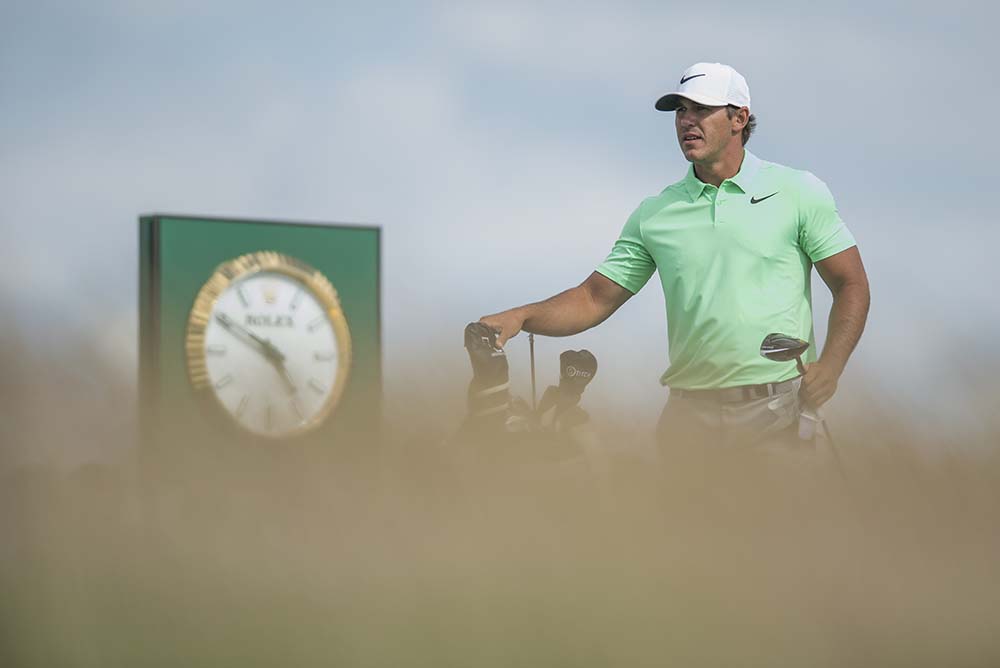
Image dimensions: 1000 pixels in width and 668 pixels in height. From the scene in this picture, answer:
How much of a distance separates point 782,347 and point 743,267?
32 centimetres

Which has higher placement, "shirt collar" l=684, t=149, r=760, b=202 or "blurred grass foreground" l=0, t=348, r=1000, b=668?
"shirt collar" l=684, t=149, r=760, b=202

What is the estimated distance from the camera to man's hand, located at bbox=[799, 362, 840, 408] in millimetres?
2471

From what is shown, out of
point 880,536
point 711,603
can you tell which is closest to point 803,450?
point 880,536

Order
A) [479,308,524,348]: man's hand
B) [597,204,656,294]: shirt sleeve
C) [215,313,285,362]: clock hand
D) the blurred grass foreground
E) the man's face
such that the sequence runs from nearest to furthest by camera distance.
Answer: the blurred grass foreground
[479,308,524,348]: man's hand
the man's face
[597,204,656,294]: shirt sleeve
[215,313,285,362]: clock hand

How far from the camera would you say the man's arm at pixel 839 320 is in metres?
2.48

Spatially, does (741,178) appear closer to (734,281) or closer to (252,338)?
(734,281)

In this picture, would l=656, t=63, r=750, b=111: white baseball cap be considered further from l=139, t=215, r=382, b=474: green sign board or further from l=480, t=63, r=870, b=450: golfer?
l=139, t=215, r=382, b=474: green sign board

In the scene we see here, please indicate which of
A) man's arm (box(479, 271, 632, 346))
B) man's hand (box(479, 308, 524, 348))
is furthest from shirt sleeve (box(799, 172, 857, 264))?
man's hand (box(479, 308, 524, 348))

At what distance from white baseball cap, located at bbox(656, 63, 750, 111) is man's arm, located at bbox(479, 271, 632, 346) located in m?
0.43

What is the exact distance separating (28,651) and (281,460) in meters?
1.27

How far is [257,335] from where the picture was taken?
330 centimetres

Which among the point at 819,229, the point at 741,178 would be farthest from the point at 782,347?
→ the point at 741,178

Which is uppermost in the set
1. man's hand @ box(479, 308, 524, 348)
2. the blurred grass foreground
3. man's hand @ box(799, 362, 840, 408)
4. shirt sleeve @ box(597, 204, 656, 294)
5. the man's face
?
the man's face

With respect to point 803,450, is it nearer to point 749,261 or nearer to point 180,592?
point 749,261
